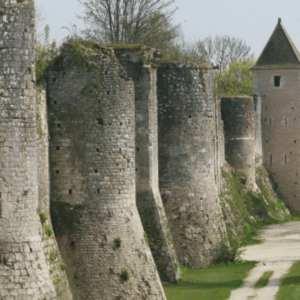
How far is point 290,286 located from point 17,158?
14614 millimetres

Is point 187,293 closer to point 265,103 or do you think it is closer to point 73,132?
point 73,132

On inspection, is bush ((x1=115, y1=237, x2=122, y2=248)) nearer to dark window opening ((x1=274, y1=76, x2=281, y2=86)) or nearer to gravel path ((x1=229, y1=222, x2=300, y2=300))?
gravel path ((x1=229, y1=222, x2=300, y2=300))

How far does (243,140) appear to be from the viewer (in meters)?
54.6

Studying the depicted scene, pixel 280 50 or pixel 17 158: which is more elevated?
pixel 280 50

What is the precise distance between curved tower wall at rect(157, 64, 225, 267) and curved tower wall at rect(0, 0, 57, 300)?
14855 mm

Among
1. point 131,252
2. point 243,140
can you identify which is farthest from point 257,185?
point 131,252

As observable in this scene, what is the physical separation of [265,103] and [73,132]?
35.1 metres

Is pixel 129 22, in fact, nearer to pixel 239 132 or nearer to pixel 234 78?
pixel 239 132

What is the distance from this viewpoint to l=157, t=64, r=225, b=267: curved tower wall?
120 feet

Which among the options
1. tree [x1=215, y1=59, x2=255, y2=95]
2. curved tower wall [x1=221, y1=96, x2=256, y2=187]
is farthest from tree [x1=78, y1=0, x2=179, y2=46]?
tree [x1=215, y1=59, x2=255, y2=95]

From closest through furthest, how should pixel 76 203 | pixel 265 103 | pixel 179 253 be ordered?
pixel 76 203
pixel 179 253
pixel 265 103

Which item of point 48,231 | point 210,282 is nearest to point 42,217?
point 48,231

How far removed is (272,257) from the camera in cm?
4072

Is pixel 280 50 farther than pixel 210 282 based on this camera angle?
Yes
